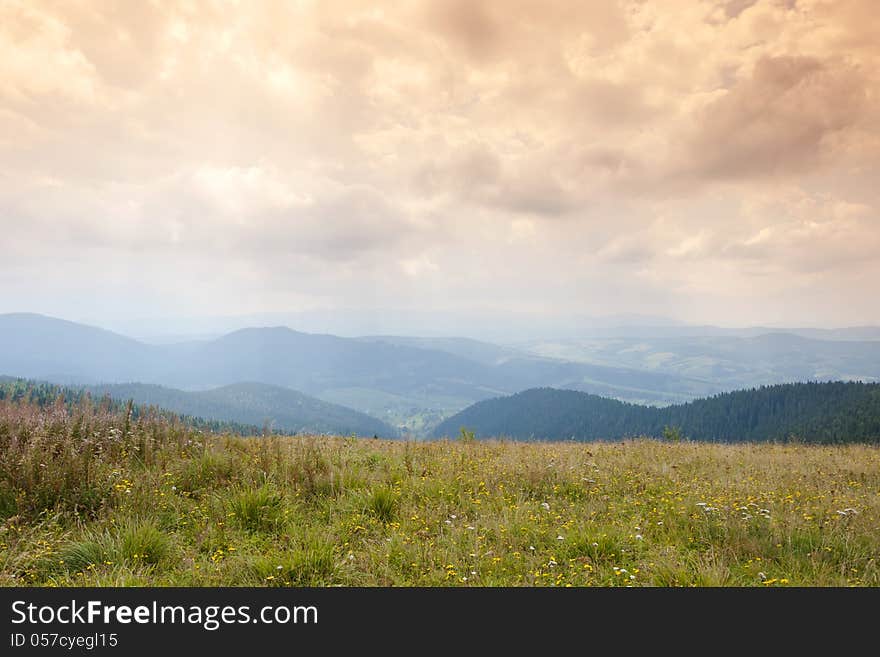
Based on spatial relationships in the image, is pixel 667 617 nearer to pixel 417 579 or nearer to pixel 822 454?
pixel 417 579

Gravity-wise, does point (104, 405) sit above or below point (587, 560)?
above

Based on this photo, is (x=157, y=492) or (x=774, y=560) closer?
(x=774, y=560)

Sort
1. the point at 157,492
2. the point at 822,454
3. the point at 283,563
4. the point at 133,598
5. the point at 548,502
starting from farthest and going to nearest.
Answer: the point at 822,454 → the point at 548,502 → the point at 157,492 → the point at 283,563 → the point at 133,598

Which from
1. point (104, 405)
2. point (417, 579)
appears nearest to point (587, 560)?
point (417, 579)

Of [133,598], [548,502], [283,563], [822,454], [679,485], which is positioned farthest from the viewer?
[822,454]

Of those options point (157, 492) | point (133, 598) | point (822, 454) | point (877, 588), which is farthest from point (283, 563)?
point (822, 454)

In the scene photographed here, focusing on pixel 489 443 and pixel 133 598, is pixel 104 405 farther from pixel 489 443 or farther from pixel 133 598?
pixel 489 443

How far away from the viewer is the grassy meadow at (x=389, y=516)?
5.45 meters

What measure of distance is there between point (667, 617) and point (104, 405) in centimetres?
1257

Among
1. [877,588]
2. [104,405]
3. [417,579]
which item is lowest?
[417,579]

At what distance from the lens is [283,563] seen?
536 cm

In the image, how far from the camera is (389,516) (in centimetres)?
742

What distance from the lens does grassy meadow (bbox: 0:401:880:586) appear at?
5449 mm

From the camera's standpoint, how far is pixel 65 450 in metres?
7.80
